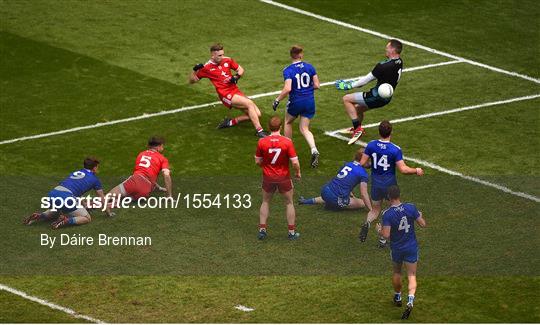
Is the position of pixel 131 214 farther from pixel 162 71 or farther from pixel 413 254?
pixel 162 71

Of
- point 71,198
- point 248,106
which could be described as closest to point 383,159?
point 71,198

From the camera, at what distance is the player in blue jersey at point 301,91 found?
25.9 meters

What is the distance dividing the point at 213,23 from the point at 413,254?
1640 cm

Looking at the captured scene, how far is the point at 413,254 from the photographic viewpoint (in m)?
19.7

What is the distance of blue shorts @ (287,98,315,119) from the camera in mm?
26125

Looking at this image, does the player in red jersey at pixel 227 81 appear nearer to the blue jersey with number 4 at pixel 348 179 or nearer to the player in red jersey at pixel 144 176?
the player in red jersey at pixel 144 176

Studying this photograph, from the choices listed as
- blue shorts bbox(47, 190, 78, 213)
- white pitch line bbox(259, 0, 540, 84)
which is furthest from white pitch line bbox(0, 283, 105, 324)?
white pitch line bbox(259, 0, 540, 84)

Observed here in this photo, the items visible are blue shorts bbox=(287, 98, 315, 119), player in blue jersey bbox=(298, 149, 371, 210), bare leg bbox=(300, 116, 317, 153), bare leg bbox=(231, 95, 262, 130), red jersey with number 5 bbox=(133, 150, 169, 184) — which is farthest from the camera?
bare leg bbox=(231, 95, 262, 130)

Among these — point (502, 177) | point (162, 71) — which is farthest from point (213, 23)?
point (502, 177)

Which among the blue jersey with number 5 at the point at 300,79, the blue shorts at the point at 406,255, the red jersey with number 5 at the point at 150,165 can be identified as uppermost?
the blue jersey with number 5 at the point at 300,79

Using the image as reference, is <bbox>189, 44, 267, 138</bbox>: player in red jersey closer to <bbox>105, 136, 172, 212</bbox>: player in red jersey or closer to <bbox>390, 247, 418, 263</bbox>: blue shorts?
<bbox>105, 136, 172, 212</bbox>: player in red jersey

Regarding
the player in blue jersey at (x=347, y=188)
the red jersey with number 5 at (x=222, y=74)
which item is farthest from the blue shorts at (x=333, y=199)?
the red jersey with number 5 at (x=222, y=74)

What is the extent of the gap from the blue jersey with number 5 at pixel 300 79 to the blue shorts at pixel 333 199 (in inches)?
117

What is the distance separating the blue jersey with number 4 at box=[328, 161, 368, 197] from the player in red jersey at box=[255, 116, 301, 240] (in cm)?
149
